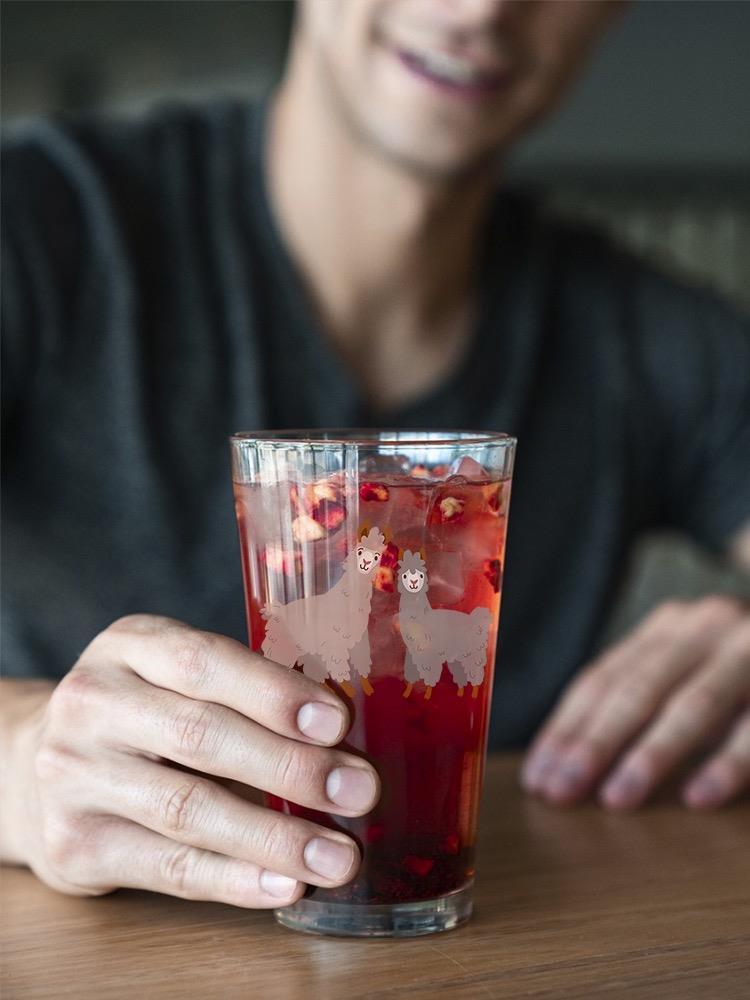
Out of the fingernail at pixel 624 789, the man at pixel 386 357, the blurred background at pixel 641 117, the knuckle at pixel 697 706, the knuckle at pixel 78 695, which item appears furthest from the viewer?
the blurred background at pixel 641 117

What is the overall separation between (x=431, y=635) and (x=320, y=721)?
81 millimetres

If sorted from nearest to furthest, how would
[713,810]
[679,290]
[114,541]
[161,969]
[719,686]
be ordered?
[161,969] → [713,810] → [719,686] → [114,541] → [679,290]

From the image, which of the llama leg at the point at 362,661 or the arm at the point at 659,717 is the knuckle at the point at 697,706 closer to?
the arm at the point at 659,717

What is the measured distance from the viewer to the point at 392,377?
1720 millimetres

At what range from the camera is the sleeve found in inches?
73.9

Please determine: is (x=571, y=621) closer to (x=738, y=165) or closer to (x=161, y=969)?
(x=161, y=969)

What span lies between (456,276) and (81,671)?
46.1 inches

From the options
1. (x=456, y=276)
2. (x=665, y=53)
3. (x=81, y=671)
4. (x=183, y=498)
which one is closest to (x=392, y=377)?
(x=456, y=276)

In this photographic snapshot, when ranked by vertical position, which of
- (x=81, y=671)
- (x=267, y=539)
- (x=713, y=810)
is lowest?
(x=713, y=810)

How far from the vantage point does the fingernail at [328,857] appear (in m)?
0.67

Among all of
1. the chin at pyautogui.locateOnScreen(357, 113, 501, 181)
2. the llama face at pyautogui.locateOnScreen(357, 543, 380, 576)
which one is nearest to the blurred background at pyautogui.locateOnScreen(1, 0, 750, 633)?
the chin at pyautogui.locateOnScreen(357, 113, 501, 181)

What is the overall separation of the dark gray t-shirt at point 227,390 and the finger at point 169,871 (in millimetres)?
782

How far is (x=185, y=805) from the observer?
713 mm

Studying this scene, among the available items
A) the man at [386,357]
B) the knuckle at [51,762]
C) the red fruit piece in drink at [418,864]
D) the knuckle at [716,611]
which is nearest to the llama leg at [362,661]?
the red fruit piece in drink at [418,864]
